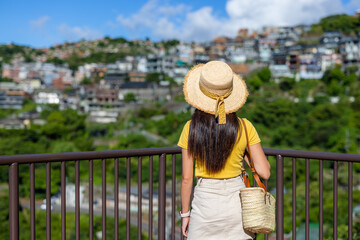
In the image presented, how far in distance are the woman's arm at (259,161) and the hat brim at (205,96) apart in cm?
18

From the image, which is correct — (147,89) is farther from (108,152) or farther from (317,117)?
(108,152)

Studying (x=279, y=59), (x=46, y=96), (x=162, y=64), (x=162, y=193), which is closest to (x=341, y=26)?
(x=279, y=59)

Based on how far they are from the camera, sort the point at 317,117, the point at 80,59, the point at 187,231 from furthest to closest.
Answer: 1. the point at 80,59
2. the point at 317,117
3. the point at 187,231

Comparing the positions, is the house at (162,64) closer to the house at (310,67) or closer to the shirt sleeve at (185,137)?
the house at (310,67)

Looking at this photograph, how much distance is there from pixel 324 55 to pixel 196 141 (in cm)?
7952

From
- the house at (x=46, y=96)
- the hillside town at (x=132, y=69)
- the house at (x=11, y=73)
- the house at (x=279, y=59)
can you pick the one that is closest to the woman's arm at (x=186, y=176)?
the hillside town at (x=132, y=69)

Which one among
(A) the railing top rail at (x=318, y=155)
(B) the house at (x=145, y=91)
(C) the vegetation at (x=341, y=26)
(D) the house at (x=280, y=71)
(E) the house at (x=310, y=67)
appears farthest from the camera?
(C) the vegetation at (x=341, y=26)

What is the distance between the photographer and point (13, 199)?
1926 mm

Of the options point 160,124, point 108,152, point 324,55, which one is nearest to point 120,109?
point 160,124

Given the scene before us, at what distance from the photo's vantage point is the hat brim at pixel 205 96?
1697 mm

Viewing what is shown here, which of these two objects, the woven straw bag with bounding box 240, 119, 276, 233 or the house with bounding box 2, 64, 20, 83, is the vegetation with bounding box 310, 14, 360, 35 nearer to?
the house with bounding box 2, 64, 20, 83

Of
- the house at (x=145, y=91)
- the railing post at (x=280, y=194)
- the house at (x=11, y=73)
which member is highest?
the house at (x=11, y=73)

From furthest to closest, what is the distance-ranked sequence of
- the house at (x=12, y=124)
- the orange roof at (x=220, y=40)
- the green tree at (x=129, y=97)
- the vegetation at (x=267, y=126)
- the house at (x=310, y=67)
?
the orange roof at (x=220, y=40)
the house at (x=310, y=67)
the green tree at (x=129, y=97)
the house at (x=12, y=124)
the vegetation at (x=267, y=126)

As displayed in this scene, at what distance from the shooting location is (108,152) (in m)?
2.18
